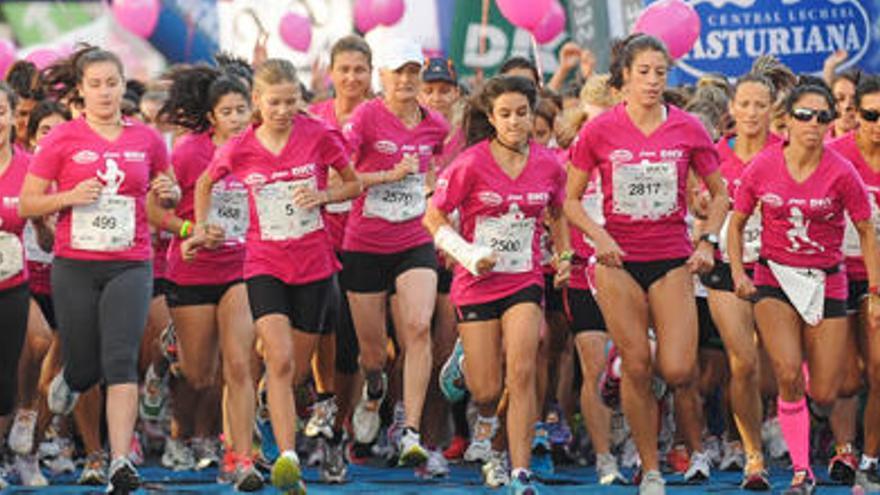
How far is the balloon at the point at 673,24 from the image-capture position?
1586 cm

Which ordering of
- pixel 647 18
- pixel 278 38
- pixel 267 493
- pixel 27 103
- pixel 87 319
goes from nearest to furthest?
pixel 87 319, pixel 267 493, pixel 27 103, pixel 647 18, pixel 278 38

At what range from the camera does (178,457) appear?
14.6m

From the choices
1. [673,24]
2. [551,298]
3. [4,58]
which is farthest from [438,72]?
[4,58]

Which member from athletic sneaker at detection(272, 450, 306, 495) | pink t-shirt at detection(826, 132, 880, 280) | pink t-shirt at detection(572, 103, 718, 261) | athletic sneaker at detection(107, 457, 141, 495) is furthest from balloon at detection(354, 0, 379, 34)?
athletic sneaker at detection(107, 457, 141, 495)

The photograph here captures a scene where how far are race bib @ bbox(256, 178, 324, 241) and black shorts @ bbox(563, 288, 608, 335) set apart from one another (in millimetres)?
1910

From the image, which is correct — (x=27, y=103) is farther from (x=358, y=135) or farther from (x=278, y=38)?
(x=278, y=38)

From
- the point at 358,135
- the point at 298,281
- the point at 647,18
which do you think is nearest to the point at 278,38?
the point at 647,18

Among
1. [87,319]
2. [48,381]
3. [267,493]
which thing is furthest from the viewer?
[48,381]

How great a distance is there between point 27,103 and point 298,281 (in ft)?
10.5

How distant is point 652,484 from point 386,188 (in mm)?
2657

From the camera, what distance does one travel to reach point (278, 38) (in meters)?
22.0

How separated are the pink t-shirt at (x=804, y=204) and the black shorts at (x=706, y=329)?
1.42 meters

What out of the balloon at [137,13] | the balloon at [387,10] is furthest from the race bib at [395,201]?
the balloon at [137,13]

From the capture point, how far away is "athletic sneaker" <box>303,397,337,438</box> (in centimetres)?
1350
